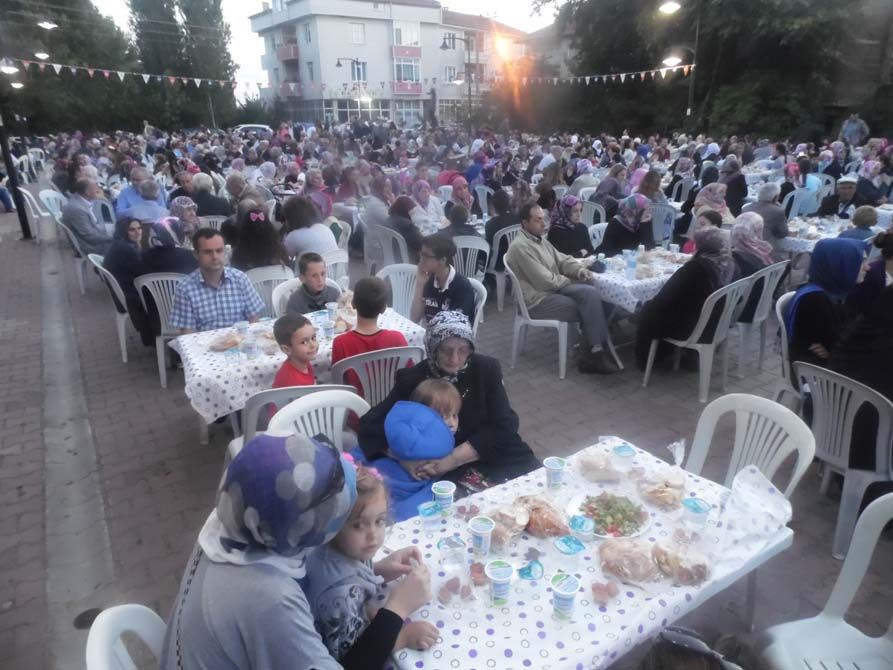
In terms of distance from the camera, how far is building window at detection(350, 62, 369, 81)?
42.4 meters

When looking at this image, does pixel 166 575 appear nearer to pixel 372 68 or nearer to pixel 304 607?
pixel 304 607

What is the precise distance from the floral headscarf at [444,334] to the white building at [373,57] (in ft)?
126

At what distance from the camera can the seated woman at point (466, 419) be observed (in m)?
2.63

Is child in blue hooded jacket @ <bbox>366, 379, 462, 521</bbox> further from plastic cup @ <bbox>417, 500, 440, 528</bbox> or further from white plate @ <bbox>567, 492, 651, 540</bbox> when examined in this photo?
white plate @ <bbox>567, 492, 651, 540</bbox>

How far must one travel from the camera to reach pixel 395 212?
A: 23.1 feet

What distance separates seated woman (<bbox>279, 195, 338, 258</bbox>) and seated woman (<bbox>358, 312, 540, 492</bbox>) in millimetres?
3375

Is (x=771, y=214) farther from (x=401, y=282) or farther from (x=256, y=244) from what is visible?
(x=256, y=244)

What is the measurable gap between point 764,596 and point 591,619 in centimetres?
164

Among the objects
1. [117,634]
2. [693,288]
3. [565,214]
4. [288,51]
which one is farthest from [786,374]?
[288,51]

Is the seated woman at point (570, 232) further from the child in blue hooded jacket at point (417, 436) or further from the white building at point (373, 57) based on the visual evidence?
the white building at point (373, 57)

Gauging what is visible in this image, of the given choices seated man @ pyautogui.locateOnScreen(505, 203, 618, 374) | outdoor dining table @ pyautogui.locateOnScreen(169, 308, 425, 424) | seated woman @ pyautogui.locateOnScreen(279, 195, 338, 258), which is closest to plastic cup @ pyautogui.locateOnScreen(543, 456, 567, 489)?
outdoor dining table @ pyautogui.locateOnScreen(169, 308, 425, 424)

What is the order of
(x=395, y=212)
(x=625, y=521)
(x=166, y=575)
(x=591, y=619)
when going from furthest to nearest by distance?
(x=395, y=212), (x=166, y=575), (x=625, y=521), (x=591, y=619)

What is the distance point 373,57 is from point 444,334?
150ft

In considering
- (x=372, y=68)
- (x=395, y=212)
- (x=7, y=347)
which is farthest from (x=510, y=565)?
(x=372, y=68)
